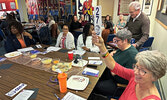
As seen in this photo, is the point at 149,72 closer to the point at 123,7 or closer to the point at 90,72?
the point at 90,72

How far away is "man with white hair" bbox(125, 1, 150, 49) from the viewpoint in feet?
7.79

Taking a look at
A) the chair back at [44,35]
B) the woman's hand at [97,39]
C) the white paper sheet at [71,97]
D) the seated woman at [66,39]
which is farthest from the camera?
the chair back at [44,35]

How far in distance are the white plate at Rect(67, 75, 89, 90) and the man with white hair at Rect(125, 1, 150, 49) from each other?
148 centimetres

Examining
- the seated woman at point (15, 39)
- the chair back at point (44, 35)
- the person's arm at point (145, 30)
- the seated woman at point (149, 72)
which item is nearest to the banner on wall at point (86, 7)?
the chair back at point (44, 35)

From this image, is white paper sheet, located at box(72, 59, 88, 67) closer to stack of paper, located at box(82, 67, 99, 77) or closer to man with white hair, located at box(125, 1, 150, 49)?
stack of paper, located at box(82, 67, 99, 77)

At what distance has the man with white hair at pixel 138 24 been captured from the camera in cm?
237

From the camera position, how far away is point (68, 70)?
164cm

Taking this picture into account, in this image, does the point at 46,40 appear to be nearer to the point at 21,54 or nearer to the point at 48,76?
the point at 21,54

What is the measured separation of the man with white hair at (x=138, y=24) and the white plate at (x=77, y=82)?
4.86ft

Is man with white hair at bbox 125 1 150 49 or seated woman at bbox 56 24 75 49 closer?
man with white hair at bbox 125 1 150 49

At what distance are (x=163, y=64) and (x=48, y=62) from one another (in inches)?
60.0

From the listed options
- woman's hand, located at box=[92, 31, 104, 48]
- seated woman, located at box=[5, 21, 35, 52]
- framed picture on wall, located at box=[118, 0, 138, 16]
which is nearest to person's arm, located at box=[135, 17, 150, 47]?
woman's hand, located at box=[92, 31, 104, 48]

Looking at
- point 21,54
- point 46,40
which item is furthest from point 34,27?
point 21,54

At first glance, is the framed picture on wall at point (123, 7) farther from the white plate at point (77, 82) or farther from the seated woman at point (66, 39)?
the white plate at point (77, 82)
